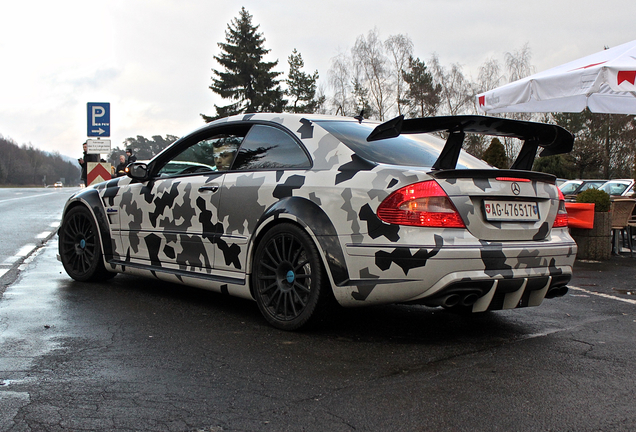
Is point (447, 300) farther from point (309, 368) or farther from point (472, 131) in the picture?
point (472, 131)

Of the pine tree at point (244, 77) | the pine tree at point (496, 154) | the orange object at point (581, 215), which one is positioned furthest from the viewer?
the pine tree at point (244, 77)

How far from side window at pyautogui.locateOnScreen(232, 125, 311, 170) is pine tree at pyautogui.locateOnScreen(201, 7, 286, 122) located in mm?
49356

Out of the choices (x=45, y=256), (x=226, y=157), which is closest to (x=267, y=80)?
(x=45, y=256)

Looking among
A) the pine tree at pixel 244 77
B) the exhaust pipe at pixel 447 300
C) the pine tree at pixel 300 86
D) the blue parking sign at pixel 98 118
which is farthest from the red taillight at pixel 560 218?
the pine tree at pixel 300 86

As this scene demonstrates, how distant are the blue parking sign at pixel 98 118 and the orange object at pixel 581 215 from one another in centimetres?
1158

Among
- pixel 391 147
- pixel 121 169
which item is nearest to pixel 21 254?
pixel 121 169

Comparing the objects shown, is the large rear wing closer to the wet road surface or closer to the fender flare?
the wet road surface

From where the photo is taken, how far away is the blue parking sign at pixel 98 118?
54.1 feet

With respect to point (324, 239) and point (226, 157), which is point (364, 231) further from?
point (226, 157)

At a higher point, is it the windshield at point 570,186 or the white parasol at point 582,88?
the white parasol at point 582,88

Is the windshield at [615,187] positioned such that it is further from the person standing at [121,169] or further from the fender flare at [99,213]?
the fender flare at [99,213]

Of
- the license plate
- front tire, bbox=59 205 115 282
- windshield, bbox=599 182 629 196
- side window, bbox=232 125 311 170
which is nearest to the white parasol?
the license plate

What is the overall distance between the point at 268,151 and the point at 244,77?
168 feet

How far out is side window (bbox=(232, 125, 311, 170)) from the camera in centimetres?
464
